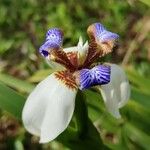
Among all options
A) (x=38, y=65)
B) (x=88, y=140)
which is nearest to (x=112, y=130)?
(x=88, y=140)

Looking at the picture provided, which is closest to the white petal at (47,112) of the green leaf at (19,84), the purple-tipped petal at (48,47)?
the purple-tipped petal at (48,47)

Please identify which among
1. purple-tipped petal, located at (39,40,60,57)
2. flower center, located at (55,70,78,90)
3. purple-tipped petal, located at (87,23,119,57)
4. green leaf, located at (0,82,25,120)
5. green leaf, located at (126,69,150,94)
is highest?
purple-tipped petal, located at (87,23,119,57)

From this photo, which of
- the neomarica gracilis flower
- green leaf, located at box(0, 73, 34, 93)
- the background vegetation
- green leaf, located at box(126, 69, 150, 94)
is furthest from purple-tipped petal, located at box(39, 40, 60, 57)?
the background vegetation

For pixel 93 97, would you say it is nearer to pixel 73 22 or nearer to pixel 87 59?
pixel 87 59

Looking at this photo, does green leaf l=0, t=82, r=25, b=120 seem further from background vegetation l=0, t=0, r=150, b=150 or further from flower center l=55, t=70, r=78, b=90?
background vegetation l=0, t=0, r=150, b=150

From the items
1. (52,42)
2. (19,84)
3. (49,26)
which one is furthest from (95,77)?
(49,26)

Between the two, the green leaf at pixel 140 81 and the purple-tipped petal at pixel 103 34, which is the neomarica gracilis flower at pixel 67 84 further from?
the green leaf at pixel 140 81
